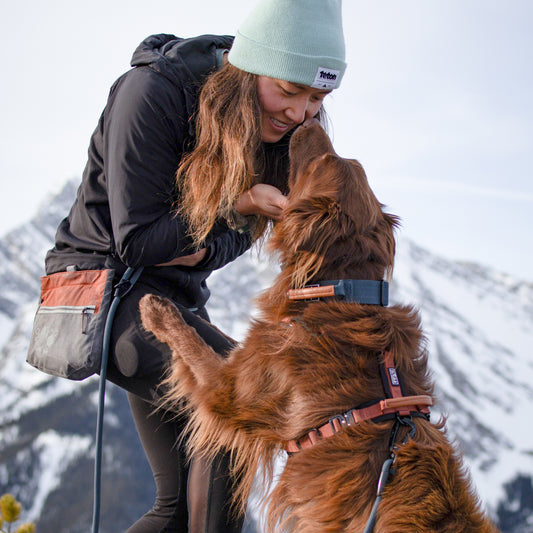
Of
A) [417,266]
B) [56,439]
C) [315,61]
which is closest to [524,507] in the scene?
[56,439]

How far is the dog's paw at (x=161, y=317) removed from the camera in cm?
216

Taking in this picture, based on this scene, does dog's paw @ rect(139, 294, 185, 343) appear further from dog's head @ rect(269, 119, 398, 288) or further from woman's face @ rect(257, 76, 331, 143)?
woman's face @ rect(257, 76, 331, 143)

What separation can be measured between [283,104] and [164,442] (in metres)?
1.55

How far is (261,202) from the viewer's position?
2.22 meters

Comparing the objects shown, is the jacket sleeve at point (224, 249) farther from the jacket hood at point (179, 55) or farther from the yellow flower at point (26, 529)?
the yellow flower at point (26, 529)

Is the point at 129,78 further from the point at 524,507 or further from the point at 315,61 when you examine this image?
the point at 524,507

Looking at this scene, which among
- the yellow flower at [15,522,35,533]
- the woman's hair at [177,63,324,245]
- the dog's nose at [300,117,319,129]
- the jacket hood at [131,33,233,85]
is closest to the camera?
the yellow flower at [15,522,35,533]

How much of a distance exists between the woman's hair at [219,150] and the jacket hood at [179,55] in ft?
0.25

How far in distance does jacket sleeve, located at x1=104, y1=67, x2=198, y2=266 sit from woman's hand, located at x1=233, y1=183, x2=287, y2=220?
0.31 metres

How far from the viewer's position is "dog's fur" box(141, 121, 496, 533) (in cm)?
172

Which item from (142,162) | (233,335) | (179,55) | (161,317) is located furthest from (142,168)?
(233,335)

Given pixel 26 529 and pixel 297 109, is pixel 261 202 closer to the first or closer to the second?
pixel 297 109

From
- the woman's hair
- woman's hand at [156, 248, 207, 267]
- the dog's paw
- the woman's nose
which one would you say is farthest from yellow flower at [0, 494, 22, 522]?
the woman's nose

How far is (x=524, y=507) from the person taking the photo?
58.0 feet
